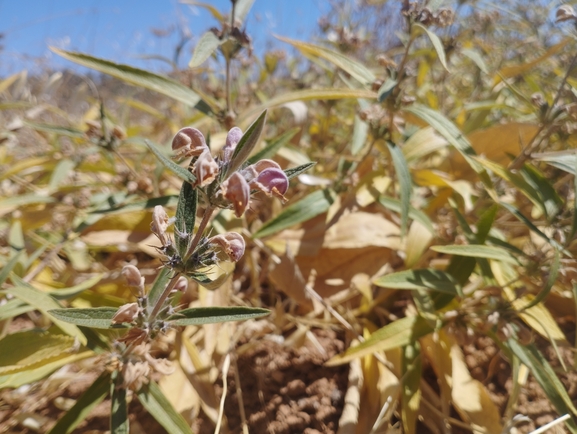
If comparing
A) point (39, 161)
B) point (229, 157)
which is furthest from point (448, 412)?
point (39, 161)

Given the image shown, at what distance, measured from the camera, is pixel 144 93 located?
5.96 metres

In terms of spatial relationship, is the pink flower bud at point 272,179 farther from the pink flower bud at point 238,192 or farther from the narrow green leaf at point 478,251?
the narrow green leaf at point 478,251

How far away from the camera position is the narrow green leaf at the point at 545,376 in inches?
36.9

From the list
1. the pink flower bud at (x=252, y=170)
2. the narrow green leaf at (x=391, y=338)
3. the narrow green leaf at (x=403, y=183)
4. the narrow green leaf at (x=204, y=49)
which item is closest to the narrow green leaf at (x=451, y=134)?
the narrow green leaf at (x=403, y=183)

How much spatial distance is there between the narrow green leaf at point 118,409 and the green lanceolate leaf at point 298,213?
0.50 m

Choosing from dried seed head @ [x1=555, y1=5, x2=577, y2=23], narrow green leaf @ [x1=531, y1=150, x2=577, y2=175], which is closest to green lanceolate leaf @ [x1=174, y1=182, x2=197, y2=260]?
narrow green leaf @ [x1=531, y1=150, x2=577, y2=175]

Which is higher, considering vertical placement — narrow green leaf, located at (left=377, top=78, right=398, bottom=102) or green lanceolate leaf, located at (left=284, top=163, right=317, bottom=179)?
narrow green leaf, located at (left=377, top=78, right=398, bottom=102)

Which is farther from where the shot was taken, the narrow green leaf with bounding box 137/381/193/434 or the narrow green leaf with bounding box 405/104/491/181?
the narrow green leaf with bounding box 405/104/491/181

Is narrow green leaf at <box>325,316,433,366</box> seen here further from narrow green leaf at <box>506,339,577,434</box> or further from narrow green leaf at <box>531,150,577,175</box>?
narrow green leaf at <box>531,150,577,175</box>

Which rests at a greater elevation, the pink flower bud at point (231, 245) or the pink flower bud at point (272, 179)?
the pink flower bud at point (272, 179)

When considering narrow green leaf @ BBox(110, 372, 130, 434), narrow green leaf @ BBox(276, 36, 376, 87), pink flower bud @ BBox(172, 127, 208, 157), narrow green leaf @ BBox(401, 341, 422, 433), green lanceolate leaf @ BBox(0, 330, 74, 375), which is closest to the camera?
pink flower bud @ BBox(172, 127, 208, 157)

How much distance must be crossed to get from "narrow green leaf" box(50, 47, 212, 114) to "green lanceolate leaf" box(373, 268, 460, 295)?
74 cm

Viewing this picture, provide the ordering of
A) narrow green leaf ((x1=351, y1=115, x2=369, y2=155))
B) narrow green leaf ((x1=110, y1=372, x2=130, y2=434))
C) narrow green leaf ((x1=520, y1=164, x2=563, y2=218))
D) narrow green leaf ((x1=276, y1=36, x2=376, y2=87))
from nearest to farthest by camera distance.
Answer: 1. narrow green leaf ((x1=110, y1=372, x2=130, y2=434))
2. narrow green leaf ((x1=520, y1=164, x2=563, y2=218))
3. narrow green leaf ((x1=276, y1=36, x2=376, y2=87))
4. narrow green leaf ((x1=351, y1=115, x2=369, y2=155))

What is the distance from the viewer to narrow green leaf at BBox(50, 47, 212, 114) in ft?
3.56
